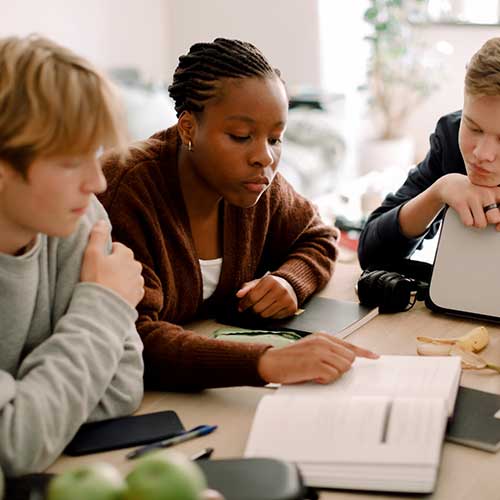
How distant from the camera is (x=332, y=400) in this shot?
1178 millimetres

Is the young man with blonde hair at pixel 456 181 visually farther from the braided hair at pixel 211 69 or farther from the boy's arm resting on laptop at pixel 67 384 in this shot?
the boy's arm resting on laptop at pixel 67 384

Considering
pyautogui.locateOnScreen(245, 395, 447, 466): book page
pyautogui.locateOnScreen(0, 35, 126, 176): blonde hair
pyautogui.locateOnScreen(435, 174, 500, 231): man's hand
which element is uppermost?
pyautogui.locateOnScreen(0, 35, 126, 176): blonde hair

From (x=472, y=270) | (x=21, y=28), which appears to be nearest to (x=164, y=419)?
(x=472, y=270)

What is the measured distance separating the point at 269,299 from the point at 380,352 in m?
0.24

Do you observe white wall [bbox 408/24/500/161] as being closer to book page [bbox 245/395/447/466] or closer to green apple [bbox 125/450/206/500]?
book page [bbox 245/395/447/466]

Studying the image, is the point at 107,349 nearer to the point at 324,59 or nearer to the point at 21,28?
the point at 21,28

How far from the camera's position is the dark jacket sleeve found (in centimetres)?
181

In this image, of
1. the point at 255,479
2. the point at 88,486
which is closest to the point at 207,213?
the point at 255,479

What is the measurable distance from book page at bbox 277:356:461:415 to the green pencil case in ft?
0.61

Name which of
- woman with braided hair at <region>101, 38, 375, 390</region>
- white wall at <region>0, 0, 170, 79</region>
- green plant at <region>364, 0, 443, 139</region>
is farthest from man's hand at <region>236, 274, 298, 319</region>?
green plant at <region>364, 0, 443, 139</region>

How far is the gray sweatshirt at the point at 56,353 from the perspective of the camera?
1.08 metres

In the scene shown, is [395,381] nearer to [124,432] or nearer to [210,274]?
[124,432]

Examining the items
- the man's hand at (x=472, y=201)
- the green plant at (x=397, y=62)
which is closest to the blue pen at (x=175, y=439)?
the man's hand at (x=472, y=201)

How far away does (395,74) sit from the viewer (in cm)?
440
